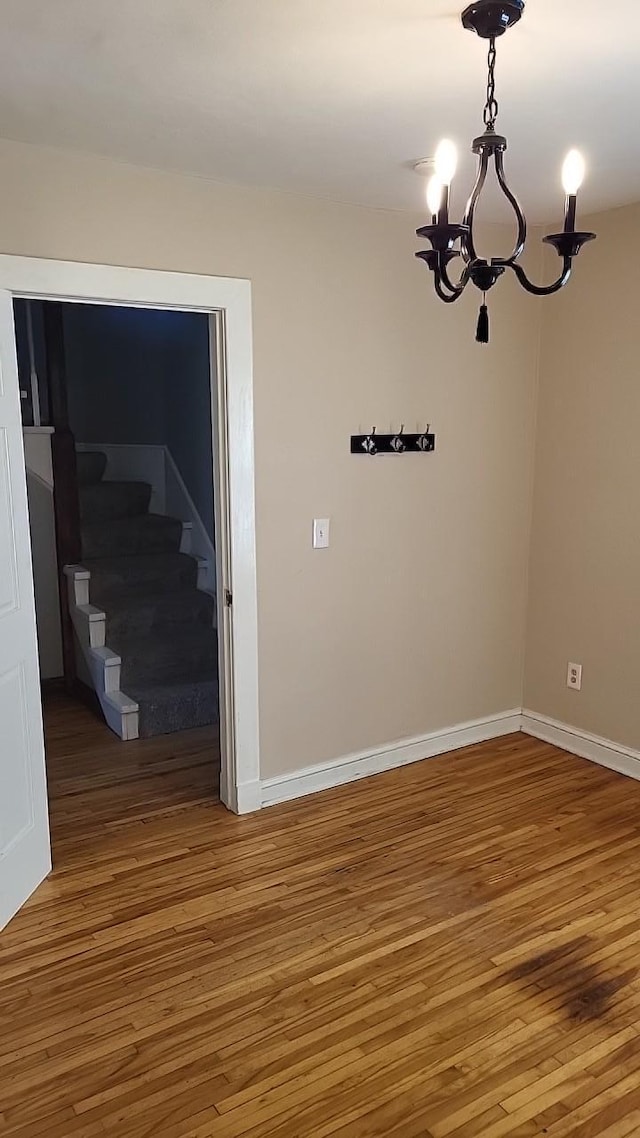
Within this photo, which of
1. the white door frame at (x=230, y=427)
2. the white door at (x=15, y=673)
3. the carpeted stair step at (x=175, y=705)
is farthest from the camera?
the carpeted stair step at (x=175, y=705)

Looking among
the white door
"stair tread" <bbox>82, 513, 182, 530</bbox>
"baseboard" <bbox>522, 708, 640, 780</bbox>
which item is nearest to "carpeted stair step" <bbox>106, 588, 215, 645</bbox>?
"stair tread" <bbox>82, 513, 182, 530</bbox>

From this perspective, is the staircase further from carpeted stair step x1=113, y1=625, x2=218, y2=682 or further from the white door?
the white door

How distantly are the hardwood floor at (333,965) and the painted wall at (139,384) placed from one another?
2.55m

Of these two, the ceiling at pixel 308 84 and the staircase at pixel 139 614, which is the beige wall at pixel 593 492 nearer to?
the ceiling at pixel 308 84

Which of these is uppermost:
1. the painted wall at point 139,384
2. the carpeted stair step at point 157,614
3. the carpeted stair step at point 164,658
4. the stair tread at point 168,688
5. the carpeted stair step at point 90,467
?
the painted wall at point 139,384

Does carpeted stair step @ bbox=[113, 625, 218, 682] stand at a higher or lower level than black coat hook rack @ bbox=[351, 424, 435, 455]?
→ lower

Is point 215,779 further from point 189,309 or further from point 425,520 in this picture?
point 189,309

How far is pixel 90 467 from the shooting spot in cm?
552

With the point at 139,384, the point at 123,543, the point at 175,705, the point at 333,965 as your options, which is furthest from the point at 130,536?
the point at 333,965

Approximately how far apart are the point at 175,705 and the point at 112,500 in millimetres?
1687

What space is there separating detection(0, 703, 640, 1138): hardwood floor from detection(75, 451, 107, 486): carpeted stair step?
244cm

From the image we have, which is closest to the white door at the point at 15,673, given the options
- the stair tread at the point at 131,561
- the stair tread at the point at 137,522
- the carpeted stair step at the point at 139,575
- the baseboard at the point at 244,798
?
the baseboard at the point at 244,798

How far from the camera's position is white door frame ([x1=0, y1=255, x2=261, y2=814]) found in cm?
269

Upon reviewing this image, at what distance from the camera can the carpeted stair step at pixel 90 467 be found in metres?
5.48
